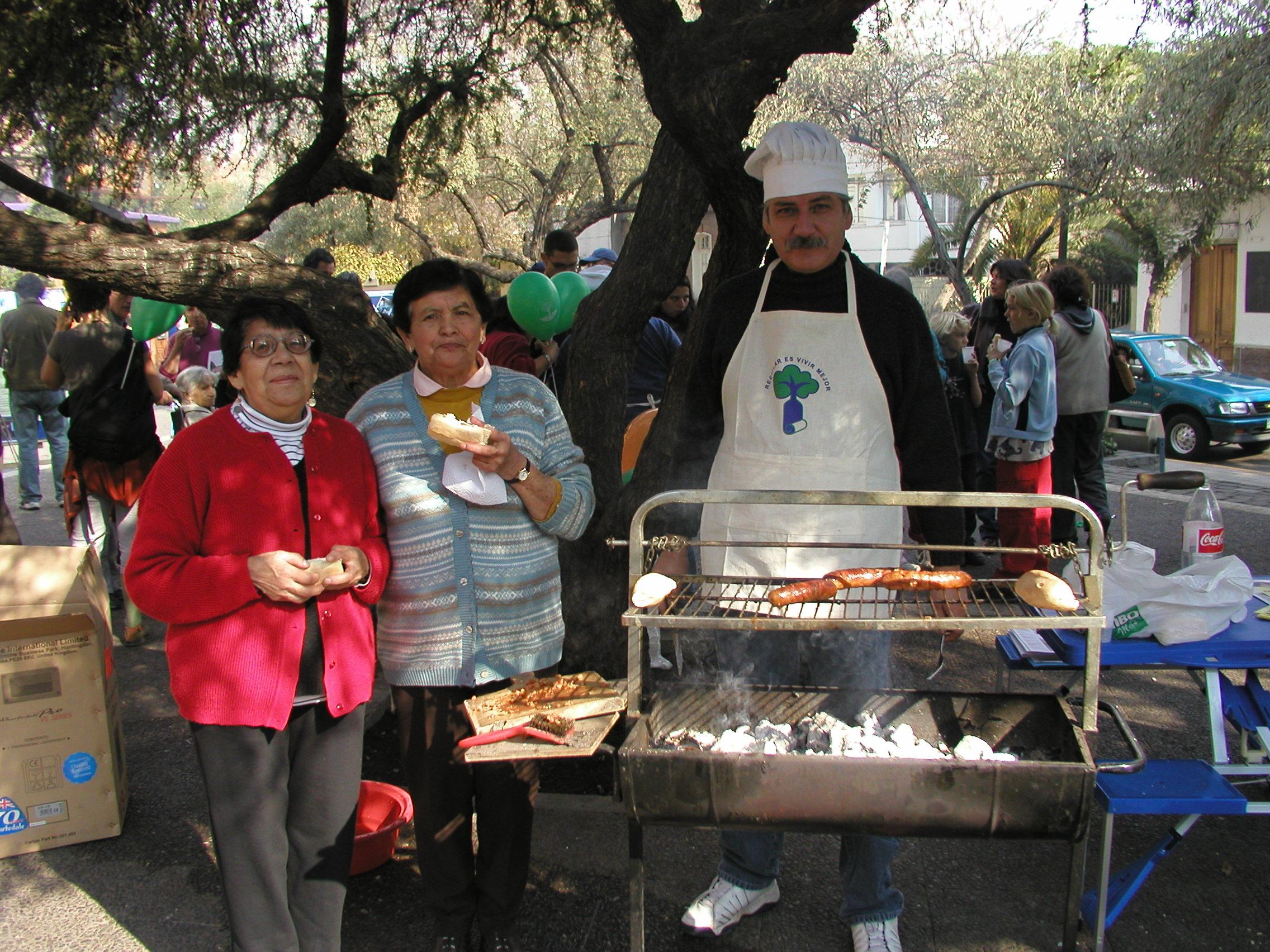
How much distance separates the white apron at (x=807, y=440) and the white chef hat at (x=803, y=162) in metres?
0.21

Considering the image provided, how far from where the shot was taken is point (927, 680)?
4672 millimetres

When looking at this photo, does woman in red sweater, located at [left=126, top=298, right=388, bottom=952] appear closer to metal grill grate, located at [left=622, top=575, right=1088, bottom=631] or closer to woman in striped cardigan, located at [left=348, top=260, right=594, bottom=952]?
woman in striped cardigan, located at [left=348, top=260, right=594, bottom=952]

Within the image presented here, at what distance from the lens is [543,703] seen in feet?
7.66

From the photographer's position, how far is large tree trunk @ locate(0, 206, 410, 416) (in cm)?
333

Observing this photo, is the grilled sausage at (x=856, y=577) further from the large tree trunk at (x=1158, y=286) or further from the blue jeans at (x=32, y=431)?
the large tree trunk at (x=1158, y=286)

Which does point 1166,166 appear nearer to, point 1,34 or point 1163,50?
point 1163,50

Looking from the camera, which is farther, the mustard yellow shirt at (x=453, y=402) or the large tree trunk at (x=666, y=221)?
the large tree trunk at (x=666, y=221)

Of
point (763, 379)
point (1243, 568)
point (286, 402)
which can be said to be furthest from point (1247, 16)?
point (286, 402)

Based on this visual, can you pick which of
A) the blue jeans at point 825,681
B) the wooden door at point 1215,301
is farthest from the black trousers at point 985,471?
the wooden door at point 1215,301

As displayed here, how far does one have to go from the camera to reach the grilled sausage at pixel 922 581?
229 centimetres

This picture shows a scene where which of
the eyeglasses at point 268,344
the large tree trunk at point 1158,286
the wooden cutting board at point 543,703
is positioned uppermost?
the large tree trunk at point 1158,286

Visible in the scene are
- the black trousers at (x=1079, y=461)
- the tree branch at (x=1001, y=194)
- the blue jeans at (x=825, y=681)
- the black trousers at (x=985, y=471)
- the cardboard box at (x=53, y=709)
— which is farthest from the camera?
the tree branch at (x=1001, y=194)

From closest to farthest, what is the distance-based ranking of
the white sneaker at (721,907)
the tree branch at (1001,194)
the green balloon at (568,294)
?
the white sneaker at (721,907)
the green balloon at (568,294)
the tree branch at (1001,194)

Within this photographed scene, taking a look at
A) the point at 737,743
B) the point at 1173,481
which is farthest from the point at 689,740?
the point at 1173,481
